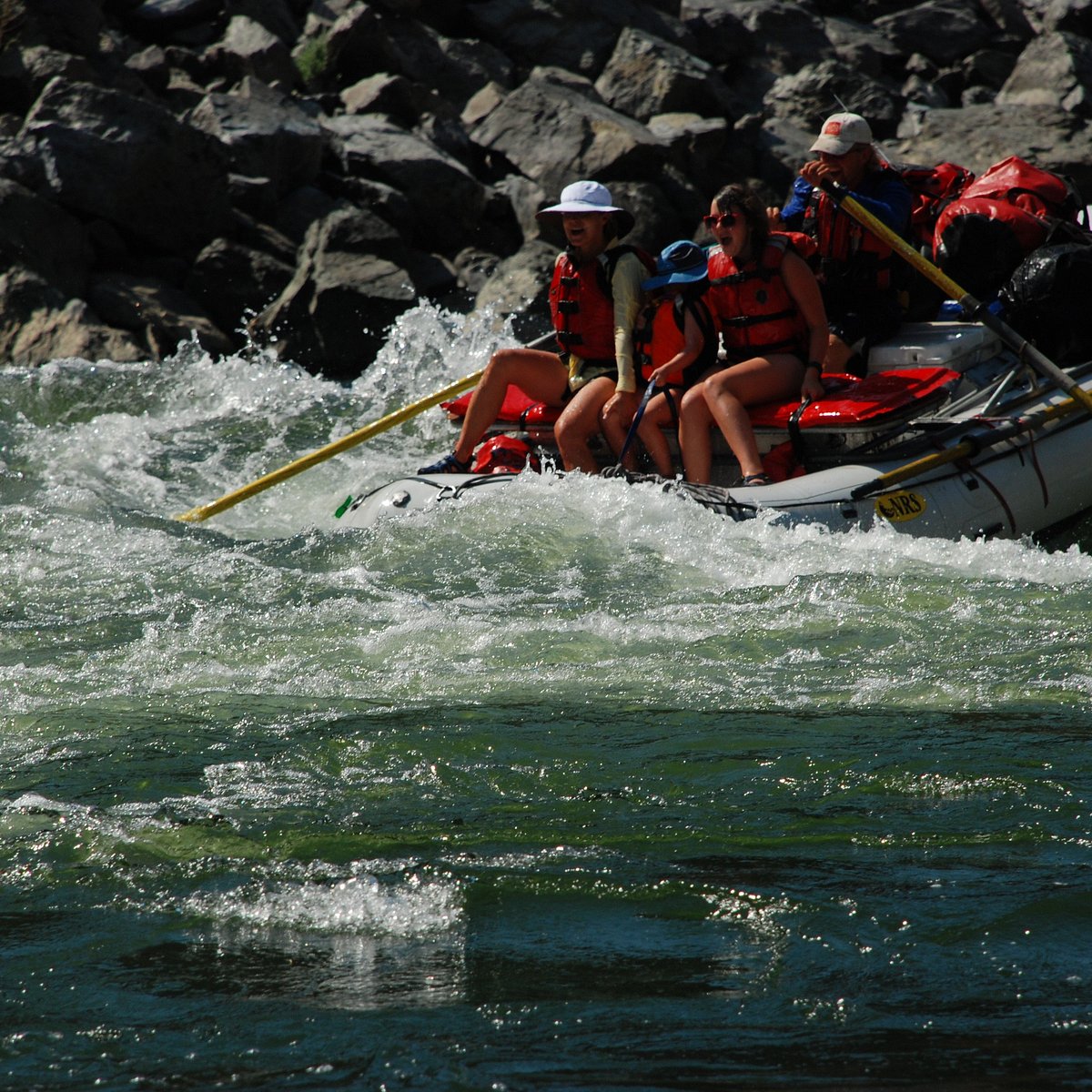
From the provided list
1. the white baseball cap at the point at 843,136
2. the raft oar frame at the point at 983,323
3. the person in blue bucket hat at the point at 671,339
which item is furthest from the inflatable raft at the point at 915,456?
the white baseball cap at the point at 843,136

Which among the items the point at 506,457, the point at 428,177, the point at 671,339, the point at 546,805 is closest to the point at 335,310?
the point at 428,177

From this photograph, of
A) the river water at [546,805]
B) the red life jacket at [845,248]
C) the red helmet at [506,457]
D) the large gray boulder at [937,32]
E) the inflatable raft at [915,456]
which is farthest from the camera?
the large gray boulder at [937,32]

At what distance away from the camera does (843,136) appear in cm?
659

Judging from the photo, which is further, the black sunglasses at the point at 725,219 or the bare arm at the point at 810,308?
the bare arm at the point at 810,308

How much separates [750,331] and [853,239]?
0.77 meters

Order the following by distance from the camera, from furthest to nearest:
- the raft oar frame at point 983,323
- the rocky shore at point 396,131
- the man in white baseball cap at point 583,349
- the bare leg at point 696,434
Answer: the rocky shore at point 396,131, the man in white baseball cap at point 583,349, the bare leg at point 696,434, the raft oar frame at point 983,323

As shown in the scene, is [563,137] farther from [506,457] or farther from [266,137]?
[506,457]

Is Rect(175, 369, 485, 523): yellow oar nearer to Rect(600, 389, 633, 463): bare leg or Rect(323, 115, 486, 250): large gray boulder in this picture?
Rect(600, 389, 633, 463): bare leg

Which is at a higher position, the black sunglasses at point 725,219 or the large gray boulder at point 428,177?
the black sunglasses at point 725,219

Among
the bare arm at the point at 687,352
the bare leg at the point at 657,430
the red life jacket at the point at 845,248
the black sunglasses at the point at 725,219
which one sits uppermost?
the black sunglasses at the point at 725,219

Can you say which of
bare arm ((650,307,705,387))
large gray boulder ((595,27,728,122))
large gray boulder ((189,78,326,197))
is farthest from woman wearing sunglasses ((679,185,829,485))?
large gray boulder ((595,27,728,122))

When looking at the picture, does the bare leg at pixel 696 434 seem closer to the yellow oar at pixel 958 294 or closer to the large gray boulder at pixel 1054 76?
the yellow oar at pixel 958 294

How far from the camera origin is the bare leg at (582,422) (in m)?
6.59

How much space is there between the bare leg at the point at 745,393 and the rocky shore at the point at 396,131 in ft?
18.9
